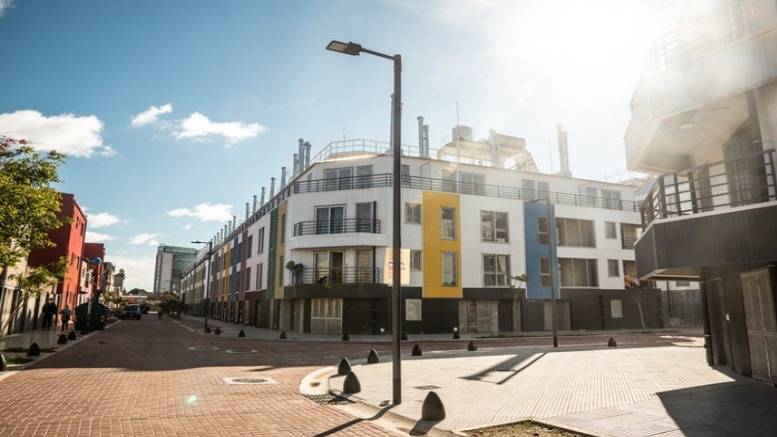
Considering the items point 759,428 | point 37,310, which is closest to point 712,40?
point 759,428

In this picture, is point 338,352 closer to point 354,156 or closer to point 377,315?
point 377,315

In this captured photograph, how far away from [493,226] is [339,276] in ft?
40.6

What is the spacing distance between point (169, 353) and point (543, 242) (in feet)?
93.5

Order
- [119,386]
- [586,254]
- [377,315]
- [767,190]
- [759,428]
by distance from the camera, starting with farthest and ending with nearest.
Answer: [586,254]
[377,315]
[119,386]
[767,190]
[759,428]

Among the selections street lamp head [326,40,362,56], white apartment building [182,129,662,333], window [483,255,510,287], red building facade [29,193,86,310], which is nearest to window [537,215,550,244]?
white apartment building [182,129,662,333]

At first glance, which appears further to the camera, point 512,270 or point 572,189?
point 572,189

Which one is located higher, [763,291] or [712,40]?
[712,40]

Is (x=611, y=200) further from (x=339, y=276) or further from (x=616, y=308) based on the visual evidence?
(x=339, y=276)

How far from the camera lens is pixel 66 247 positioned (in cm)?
3653

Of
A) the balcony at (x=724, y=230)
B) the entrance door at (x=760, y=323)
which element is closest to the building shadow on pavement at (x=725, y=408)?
the entrance door at (x=760, y=323)

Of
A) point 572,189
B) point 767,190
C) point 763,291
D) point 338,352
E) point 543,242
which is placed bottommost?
point 338,352

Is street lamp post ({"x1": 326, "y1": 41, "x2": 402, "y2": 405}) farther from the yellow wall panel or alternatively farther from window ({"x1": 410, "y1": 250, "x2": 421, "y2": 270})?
the yellow wall panel

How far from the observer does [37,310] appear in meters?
32.2

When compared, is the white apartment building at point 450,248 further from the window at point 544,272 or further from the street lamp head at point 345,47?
the street lamp head at point 345,47
